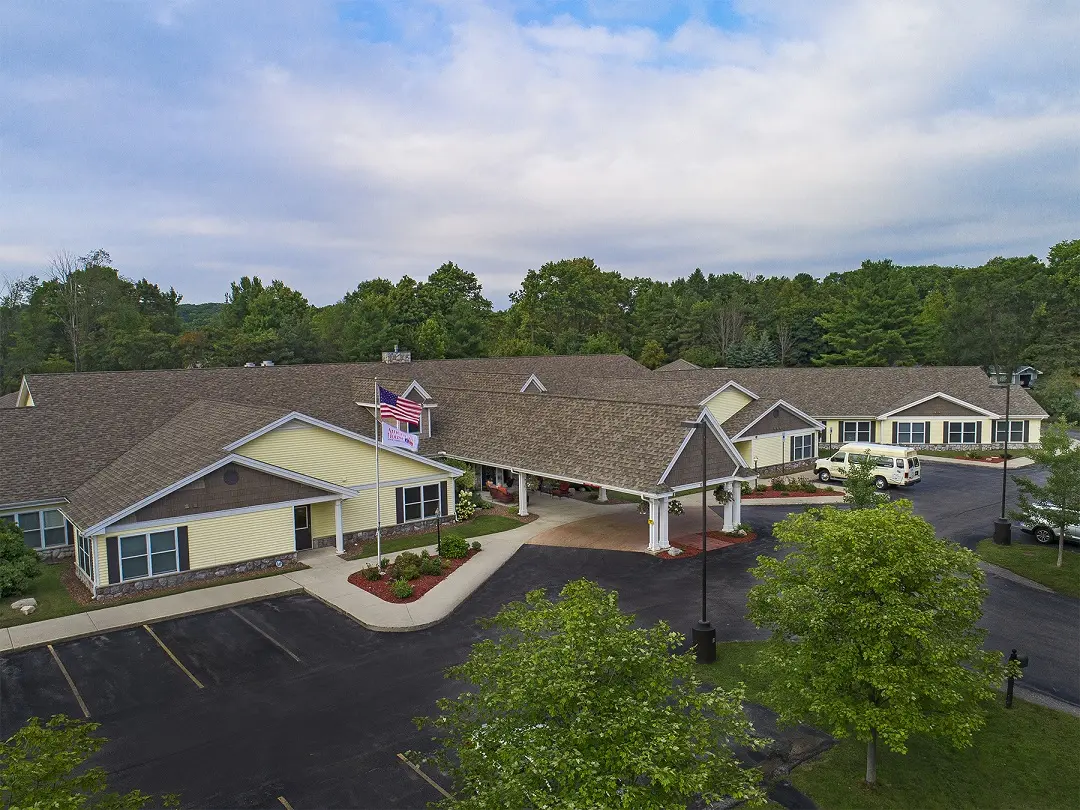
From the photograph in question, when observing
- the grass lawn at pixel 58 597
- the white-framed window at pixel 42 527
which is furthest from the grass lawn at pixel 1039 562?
the white-framed window at pixel 42 527

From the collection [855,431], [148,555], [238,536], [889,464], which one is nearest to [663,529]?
[238,536]

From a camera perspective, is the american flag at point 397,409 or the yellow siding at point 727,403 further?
the yellow siding at point 727,403

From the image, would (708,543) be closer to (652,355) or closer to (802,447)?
(802,447)

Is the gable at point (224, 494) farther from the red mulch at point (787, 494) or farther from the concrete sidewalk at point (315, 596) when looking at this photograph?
the red mulch at point (787, 494)

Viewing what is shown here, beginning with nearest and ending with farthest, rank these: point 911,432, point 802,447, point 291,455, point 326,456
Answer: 1. point 291,455
2. point 326,456
3. point 802,447
4. point 911,432

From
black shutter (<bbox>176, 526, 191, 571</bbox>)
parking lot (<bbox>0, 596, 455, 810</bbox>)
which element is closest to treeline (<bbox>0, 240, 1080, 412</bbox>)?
black shutter (<bbox>176, 526, 191, 571</bbox>)

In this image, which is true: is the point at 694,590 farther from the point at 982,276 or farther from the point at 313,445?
the point at 982,276

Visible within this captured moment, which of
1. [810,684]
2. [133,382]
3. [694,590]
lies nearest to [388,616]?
[694,590]
